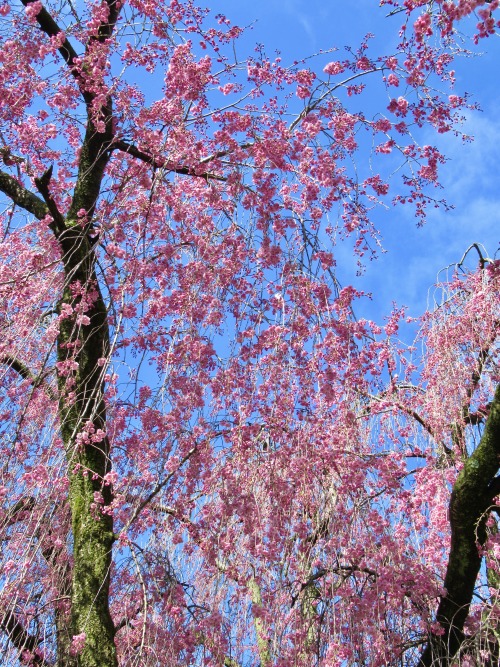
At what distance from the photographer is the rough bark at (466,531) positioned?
128 inches

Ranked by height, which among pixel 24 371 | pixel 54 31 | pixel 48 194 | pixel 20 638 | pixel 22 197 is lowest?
pixel 20 638

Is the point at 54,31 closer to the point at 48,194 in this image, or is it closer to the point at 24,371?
the point at 48,194

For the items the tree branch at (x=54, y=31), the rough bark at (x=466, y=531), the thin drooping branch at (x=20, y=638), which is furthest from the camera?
the tree branch at (x=54, y=31)

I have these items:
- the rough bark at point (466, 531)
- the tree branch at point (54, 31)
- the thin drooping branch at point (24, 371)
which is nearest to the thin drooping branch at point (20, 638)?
the thin drooping branch at point (24, 371)

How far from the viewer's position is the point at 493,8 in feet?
9.05

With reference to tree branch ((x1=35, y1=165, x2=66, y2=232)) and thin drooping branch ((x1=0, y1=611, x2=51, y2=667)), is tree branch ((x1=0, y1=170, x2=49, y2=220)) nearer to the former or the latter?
tree branch ((x1=35, y1=165, x2=66, y2=232))

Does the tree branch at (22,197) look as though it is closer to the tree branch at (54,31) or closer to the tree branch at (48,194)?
the tree branch at (48,194)

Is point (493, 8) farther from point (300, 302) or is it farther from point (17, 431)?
point (17, 431)

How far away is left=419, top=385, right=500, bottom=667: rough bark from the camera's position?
128 inches

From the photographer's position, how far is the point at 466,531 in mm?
3305

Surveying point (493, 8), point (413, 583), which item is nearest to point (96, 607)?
point (413, 583)

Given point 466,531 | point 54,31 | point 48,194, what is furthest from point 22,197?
point 466,531

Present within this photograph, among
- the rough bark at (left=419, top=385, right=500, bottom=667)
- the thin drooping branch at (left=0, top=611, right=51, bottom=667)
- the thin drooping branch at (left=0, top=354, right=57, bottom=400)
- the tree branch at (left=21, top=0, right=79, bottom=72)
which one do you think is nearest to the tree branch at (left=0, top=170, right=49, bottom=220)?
the tree branch at (left=21, top=0, right=79, bottom=72)

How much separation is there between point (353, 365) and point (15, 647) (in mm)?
2023
